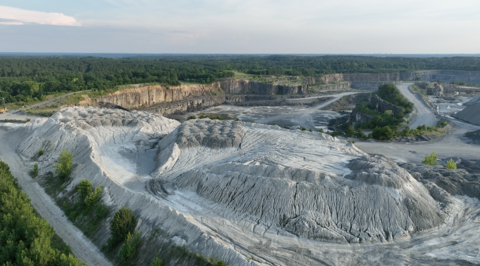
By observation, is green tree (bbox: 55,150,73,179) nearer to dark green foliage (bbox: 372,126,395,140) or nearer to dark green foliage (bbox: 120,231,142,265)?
dark green foliage (bbox: 120,231,142,265)

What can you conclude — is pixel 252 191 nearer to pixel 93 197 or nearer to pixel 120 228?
pixel 120 228

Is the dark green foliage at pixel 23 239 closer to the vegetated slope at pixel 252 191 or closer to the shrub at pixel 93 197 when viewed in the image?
the shrub at pixel 93 197

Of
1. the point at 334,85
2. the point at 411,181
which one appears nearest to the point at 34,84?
the point at 411,181

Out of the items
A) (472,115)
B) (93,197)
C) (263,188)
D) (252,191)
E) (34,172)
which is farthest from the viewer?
(472,115)

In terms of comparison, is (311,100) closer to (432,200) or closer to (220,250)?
Answer: (432,200)

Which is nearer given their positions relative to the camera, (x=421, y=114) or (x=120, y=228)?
(x=120, y=228)

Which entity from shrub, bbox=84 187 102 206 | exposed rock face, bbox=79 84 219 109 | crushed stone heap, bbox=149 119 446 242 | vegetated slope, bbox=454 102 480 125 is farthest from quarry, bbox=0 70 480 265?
exposed rock face, bbox=79 84 219 109

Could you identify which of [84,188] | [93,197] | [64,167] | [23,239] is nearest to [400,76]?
[64,167]

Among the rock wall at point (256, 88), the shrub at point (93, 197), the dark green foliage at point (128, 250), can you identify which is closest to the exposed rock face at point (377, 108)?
the rock wall at point (256, 88)
